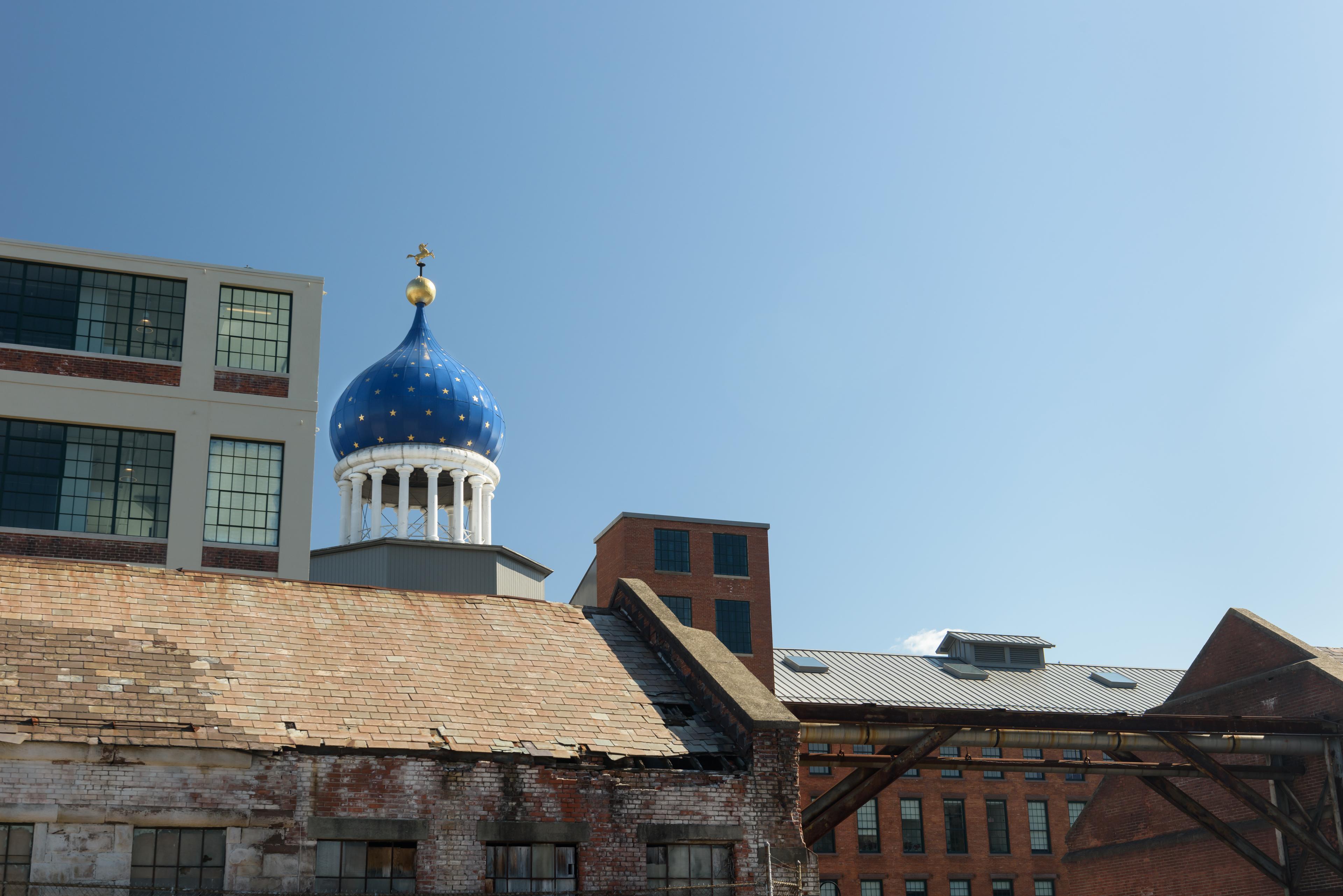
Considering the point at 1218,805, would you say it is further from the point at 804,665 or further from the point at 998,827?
the point at 804,665

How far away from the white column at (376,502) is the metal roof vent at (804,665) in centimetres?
2602

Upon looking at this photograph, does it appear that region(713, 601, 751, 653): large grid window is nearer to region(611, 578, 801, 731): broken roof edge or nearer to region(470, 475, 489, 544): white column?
region(470, 475, 489, 544): white column

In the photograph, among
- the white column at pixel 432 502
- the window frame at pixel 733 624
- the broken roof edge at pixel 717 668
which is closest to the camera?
the broken roof edge at pixel 717 668

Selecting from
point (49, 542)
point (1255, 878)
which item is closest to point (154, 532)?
point (49, 542)

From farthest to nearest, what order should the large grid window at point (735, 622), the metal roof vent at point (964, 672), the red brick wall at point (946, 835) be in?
the metal roof vent at point (964, 672) → the red brick wall at point (946, 835) → the large grid window at point (735, 622)

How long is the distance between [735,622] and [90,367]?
32186mm

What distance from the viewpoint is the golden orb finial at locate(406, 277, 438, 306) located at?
55375 mm

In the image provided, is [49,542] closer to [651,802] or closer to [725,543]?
[651,802]

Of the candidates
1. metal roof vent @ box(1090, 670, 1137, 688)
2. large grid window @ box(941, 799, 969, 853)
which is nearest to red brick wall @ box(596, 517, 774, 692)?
large grid window @ box(941, 799, 969, 853)

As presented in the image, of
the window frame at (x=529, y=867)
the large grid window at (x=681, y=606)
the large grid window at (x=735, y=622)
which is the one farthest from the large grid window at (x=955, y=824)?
the window frame at (x=529, y=867)

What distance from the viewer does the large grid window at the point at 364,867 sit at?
58.6ft

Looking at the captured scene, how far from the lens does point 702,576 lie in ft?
187

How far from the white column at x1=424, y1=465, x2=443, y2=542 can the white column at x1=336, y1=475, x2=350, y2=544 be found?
3492mm

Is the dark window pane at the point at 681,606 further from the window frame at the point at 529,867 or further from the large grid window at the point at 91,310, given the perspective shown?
the window frame at the point at 529,867
